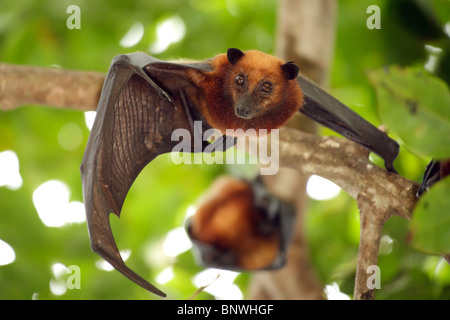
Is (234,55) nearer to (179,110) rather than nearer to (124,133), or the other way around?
(179,110)

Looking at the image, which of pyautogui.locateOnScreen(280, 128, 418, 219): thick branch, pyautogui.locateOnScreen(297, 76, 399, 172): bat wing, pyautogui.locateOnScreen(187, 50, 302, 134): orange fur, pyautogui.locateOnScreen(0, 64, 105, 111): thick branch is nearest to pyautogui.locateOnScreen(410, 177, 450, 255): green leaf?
pyautogui.locateOnScreen(280, 128, 418, 219): thick branch

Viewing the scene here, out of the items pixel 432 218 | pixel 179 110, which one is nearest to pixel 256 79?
pixel 179 110

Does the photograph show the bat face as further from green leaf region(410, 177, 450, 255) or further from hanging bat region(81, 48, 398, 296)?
green leaf region(410, 177, 450, 255)

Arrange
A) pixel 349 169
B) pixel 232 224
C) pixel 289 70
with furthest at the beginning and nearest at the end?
pixel 232 224 → pixel 349 169 → pixel 289 70

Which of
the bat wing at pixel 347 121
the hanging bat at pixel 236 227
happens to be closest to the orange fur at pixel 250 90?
the bat wing at pixel 347 121

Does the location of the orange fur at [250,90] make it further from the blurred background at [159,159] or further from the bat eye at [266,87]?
the blurred background at [159,159]

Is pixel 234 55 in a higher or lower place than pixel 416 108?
higher
